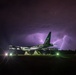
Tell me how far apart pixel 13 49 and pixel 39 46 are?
26748 mm

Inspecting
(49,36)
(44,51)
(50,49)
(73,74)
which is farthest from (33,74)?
(49,36)

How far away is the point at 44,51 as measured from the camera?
529 ft

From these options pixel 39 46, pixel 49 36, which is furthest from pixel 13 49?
pixel 49 36

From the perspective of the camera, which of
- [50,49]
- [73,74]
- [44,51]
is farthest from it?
[50,49]

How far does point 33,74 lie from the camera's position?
78.5 ft

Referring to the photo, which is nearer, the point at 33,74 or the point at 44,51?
the point at 33,74

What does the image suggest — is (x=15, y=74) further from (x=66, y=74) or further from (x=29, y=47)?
(x=29, y=47)

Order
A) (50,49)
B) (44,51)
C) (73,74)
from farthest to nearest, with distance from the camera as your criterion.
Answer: (50,49), (44,51), (73,74)

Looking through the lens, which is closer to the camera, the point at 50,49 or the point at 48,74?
the point at 48,74

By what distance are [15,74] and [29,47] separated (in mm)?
143388

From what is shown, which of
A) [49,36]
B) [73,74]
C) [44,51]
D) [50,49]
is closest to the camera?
[73,74]

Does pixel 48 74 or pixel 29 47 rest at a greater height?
pixel 29 47

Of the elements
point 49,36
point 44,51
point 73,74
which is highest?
point 49,36

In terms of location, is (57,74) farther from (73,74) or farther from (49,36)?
(49,36)
